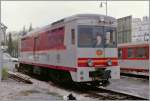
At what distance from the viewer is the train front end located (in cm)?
1531

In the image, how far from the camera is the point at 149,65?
21656mm

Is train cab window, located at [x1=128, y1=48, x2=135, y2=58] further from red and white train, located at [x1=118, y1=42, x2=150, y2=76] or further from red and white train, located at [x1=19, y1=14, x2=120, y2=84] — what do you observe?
red and white train, located at [x1=19, y1=14, x2=120, y2=84]

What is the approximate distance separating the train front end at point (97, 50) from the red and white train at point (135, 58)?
6922 millimetres

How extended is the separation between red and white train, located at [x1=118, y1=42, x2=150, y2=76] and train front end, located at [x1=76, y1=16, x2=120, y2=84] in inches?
273

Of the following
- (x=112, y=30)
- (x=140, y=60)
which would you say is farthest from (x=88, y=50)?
(x=140, y=60)

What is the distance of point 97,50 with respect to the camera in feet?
51.5

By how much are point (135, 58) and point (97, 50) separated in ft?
29.9

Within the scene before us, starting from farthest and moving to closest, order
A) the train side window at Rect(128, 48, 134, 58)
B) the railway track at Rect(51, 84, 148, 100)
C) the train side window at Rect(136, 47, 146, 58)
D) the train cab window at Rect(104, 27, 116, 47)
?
the train side window at Rect(128, 48, 134, 58) < the train side window at Rect(136, 47, 146, 58) < the train cab window at Rect(104, 27, 116, 47) < the railway track at Rect(51, 84, 148, 100)

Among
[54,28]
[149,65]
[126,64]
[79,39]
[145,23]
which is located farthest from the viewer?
[145,23]

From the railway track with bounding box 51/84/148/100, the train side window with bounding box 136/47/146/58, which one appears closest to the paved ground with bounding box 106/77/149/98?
the railway track with bounding box 51/84/148/100

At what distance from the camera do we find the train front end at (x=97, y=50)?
15312 mm

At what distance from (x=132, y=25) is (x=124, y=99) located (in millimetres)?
Answer: 52832

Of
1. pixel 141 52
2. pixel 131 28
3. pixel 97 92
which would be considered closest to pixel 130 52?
pixel 141 52

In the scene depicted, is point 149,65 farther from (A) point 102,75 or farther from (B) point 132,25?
(B) point 132,25
